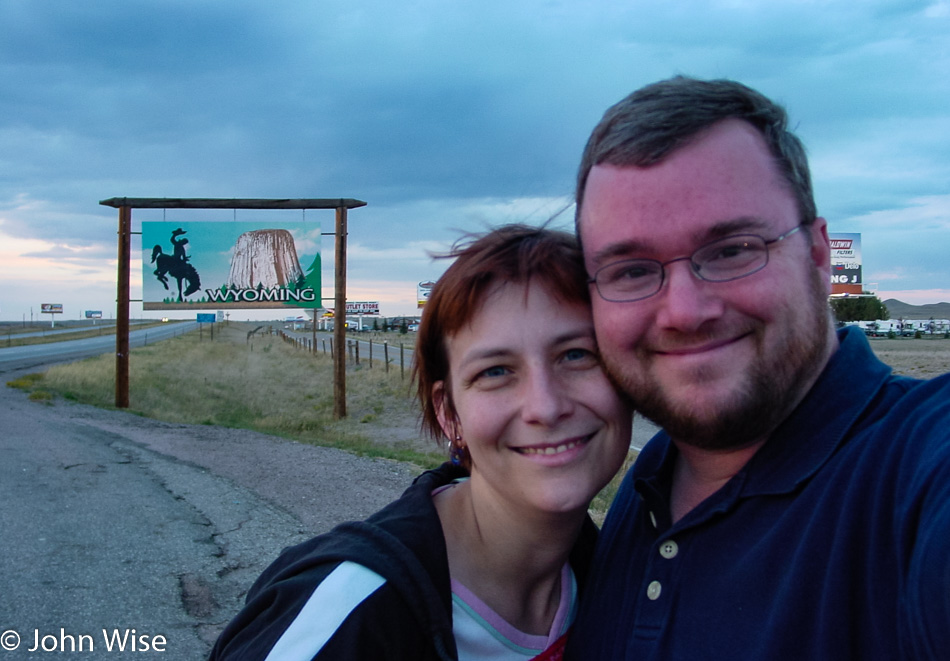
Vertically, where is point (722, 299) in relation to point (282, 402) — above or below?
above

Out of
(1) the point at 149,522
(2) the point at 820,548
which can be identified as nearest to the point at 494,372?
(2) the point at 820,548

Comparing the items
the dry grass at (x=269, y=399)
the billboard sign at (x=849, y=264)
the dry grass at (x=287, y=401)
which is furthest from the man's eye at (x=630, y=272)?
the billboard sign at (x=849, y=264)

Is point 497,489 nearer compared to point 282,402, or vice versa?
point 497,489

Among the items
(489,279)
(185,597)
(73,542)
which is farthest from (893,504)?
(73,542)

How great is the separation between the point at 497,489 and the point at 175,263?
13743mm

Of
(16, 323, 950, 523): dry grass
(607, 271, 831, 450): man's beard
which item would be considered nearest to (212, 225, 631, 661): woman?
(607, 271, 831, 450): man's beard

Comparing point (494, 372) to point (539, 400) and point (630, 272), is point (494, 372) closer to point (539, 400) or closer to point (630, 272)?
point (539, 400)

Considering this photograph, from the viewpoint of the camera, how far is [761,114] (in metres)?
1.66

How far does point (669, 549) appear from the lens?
1.63 meters

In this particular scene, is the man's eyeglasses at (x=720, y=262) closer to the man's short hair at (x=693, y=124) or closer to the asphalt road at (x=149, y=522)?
the man's short hair at (x=693, y=124)

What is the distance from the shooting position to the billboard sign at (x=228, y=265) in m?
14.3

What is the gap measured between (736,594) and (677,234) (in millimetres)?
738

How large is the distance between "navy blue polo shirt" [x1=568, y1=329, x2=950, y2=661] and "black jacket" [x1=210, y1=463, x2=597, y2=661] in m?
0.44

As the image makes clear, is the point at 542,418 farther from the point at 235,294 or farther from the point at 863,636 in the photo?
the point at 235,294
